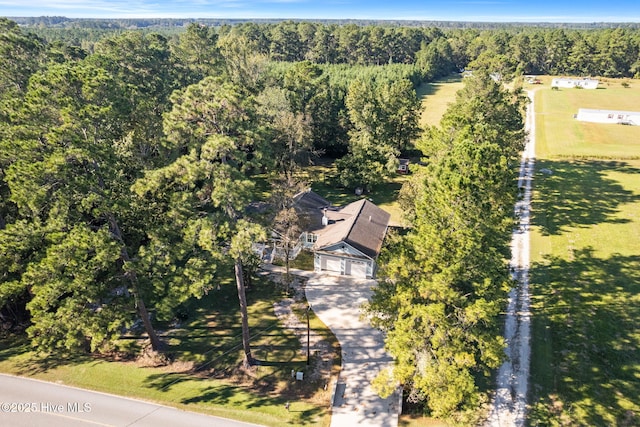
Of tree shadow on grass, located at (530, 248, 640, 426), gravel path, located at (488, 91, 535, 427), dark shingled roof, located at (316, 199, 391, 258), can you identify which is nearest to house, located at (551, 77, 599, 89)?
gravel path, located at (488, 91, 535, 427)

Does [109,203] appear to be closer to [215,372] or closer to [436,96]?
[215,372]

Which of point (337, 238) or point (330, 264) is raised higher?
point (337, 238)

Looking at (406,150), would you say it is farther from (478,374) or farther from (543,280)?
(478,374)

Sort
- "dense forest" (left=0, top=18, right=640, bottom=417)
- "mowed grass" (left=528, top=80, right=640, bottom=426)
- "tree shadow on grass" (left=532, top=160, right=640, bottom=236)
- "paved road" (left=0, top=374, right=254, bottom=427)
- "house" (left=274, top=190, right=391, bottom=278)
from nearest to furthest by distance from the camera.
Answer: "dense forest" (left=0, top=18, right=640, bottom=417), "paved road" (left=0, top=374, right=254, bottom=427), "mowed grass" (left=528, top=80, right=640, bottom=426), "house" (left=274, top=190, right=391, bottom=278), "tree shadow on grass" (left=532, top=160, right=640, bottom=236)

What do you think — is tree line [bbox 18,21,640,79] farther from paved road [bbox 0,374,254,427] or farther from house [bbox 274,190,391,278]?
paved road [bbox 0,374,254,427]

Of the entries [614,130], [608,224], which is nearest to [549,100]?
[614,130]

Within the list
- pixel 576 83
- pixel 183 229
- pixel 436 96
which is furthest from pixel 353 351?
pixel 576 83
